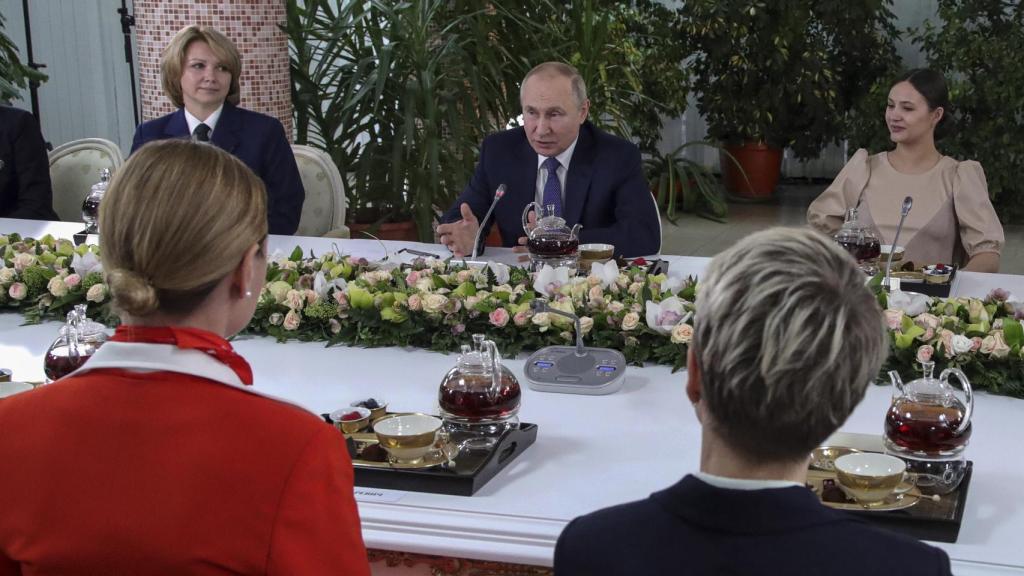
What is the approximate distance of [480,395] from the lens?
1913mm

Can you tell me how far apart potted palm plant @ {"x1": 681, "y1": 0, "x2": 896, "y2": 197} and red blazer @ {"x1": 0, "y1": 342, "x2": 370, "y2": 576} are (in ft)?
24.3

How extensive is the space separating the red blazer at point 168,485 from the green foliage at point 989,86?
7.13 m

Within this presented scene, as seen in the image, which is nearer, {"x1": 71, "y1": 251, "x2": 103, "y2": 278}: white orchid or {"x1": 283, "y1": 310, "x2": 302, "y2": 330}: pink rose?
{"x1": 283, "y1": 310, "x2": 302, "y2": 330}: pink rose

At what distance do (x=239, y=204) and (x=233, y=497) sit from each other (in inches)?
12.6

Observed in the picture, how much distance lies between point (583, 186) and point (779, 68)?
16.2ft

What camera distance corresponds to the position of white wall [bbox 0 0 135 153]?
8117 millimetres

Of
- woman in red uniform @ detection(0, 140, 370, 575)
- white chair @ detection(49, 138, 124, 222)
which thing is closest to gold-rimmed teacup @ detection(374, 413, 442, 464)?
woman in red uniform @ detection(0, 140, 370, 575)

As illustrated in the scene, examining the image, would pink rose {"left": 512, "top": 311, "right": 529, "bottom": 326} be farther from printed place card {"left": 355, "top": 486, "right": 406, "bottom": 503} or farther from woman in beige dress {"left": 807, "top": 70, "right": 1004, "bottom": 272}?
woman in beige dress {"left": 807, "top": 70, "right": 1004, "bottom": 272}

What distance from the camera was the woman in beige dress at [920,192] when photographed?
376cm

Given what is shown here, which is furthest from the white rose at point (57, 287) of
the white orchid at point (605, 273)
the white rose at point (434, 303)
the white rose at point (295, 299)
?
the white orchid at point (605, 273)

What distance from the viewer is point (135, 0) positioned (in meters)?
5.48

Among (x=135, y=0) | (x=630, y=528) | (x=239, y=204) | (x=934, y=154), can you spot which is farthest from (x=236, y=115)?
(x=630, y=528)

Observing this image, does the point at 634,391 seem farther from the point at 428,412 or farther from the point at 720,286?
the point at 720,286

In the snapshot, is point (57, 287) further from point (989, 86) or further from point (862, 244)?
point (989, 86)
